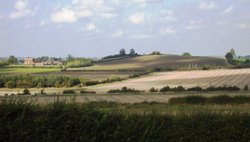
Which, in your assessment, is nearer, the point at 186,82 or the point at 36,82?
the point at 186,82

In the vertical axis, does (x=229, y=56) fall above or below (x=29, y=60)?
below

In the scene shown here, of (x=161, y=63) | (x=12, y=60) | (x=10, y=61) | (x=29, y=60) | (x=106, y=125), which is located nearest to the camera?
(x=106, y=125)

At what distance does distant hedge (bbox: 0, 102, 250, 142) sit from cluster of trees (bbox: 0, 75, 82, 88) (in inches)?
3296

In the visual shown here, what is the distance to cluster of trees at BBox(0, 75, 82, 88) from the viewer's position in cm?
9212

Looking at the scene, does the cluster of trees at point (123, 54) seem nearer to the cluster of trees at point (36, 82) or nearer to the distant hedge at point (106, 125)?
the cluster of trees at point (36, 82)

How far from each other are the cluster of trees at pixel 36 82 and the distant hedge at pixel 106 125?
8372cm

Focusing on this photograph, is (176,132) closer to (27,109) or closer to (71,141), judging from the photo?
(71,141)

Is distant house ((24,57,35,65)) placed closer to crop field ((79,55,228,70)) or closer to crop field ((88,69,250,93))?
crop field ((79,55,228,70))

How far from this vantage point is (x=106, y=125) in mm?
8602

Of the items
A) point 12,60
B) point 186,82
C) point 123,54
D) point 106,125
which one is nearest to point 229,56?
point 123,54

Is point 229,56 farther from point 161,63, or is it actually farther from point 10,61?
point 10,61

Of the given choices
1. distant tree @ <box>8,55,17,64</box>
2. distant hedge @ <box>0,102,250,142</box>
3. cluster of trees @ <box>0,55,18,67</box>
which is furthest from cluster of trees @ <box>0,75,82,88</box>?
distant hedge @ <box>0,102,250,142</box>

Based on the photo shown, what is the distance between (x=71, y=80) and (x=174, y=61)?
49705mm

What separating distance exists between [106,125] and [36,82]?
290ft
